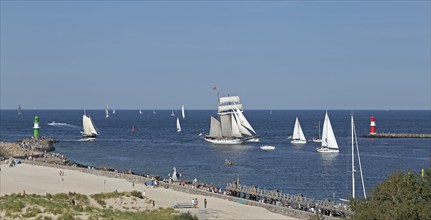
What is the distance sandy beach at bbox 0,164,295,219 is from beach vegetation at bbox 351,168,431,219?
12.0 meters

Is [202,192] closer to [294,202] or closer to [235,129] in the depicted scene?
[294,202]

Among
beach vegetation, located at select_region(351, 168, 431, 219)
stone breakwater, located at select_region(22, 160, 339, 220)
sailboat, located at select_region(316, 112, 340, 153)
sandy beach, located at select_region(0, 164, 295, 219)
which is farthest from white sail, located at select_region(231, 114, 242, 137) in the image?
beach vegetation, located at select_region(351, 168, 431, 219)

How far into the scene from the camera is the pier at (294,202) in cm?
5338

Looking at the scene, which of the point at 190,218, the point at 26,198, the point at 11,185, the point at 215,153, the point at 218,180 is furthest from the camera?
the point at 215,153

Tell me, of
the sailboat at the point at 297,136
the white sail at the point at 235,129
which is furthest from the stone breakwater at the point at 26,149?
the sailboat at the point at 297,136

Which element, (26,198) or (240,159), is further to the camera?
(240,159)

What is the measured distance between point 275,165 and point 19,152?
132 feet

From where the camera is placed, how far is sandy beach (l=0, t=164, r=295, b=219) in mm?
50469

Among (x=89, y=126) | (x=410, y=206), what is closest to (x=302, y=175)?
(x=410, y=206)

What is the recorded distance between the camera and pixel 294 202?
189 feet

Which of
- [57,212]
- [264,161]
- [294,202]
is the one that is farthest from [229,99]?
[57,212]

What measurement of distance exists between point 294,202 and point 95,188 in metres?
17.9

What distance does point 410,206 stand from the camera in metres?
35.1

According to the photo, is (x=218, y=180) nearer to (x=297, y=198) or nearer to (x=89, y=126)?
(x=297, y=198)
